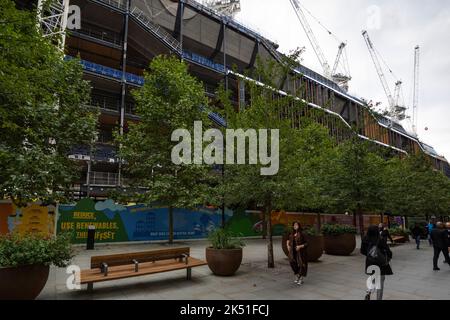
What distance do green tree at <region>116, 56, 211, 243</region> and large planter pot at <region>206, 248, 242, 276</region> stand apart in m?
7.16

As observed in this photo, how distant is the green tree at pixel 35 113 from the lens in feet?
30.1

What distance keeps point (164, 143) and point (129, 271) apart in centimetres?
1055

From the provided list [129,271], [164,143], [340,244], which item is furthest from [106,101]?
[129,271]

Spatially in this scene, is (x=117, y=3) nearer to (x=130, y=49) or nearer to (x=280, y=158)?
(x=130, y=49)

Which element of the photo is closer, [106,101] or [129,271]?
[129,271]

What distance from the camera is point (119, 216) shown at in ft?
55.0

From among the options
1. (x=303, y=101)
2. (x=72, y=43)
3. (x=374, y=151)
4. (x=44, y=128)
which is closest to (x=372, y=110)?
(x=374, y=151)

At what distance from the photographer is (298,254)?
8.66 m

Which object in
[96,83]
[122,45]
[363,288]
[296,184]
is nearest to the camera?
[363,288]

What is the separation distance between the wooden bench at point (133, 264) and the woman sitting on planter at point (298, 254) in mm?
2492

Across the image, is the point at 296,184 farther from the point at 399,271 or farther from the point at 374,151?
the point at 374,151

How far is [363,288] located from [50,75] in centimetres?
1270

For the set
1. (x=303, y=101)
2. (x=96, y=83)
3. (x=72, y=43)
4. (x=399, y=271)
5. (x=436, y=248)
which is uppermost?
(x=72, y=43)

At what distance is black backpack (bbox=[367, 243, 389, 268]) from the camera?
6.65 meters
